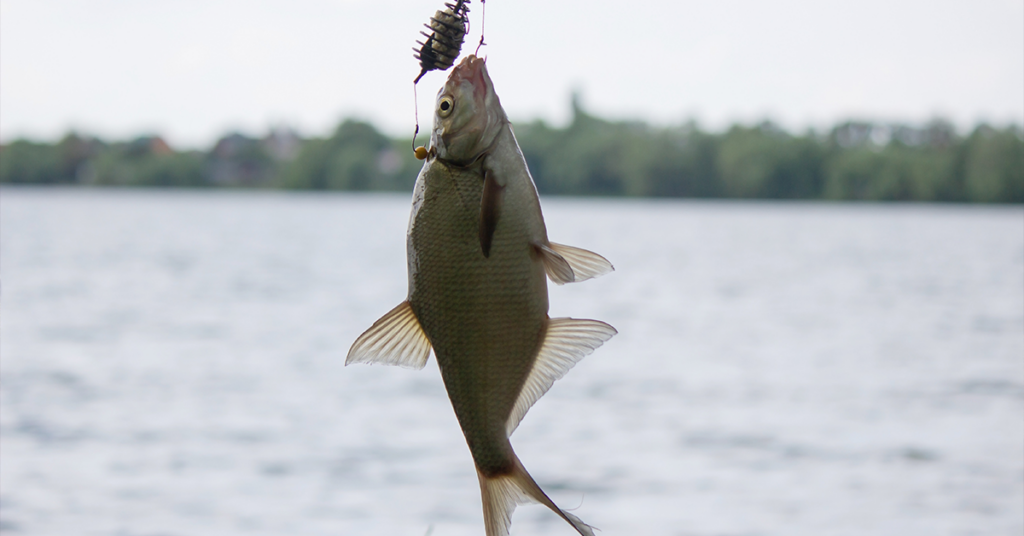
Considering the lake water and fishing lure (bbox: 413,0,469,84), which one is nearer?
fishing lure (bbox: 413,0,469,84)

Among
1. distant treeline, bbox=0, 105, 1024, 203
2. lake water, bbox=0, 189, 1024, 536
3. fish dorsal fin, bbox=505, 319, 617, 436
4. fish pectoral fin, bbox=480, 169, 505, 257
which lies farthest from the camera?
distant treeline, bbox=0, 105, 1024, 203

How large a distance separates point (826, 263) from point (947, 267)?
939 cm

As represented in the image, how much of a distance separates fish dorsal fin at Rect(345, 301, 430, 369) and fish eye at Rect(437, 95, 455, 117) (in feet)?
1.39

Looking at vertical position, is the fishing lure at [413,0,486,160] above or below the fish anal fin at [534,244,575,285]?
above

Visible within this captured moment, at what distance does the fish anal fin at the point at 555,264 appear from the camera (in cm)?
220

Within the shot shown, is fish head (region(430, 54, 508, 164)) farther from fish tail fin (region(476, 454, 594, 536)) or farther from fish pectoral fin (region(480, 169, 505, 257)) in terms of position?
fish tail fin (region(476, 454, 594, 536))

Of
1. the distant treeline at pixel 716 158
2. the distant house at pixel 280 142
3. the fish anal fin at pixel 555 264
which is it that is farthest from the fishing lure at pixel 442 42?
the distant house at pixel 280 142

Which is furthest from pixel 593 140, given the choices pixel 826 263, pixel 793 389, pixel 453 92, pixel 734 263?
pixel 453 92

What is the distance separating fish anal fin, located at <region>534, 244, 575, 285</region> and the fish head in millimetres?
252

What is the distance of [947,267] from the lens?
7950cm

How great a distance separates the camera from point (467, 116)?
2.22 m

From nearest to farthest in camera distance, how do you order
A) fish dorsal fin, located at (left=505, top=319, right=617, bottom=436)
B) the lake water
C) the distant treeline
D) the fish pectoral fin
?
1. the fish pectoral fin
2. fish dorsal fin, located at (left=505, top=319, right=617, bottom=436)
3. the lake water
4. the distant treeline

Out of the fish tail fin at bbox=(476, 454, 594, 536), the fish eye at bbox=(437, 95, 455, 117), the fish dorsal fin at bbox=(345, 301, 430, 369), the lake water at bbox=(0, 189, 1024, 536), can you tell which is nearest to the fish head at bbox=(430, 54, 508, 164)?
the fish eye at bbox=(437, 95, 455, 117)

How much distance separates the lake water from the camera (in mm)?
22953
